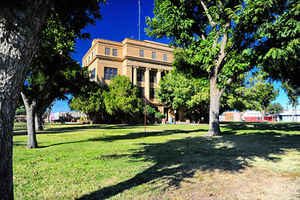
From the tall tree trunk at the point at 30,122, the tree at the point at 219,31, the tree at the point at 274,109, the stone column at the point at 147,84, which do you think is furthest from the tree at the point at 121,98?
the tree at the point at 274,109

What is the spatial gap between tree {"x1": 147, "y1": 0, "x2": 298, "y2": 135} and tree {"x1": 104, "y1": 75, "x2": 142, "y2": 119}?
2070 centimetres

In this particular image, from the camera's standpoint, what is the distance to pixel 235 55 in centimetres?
1185

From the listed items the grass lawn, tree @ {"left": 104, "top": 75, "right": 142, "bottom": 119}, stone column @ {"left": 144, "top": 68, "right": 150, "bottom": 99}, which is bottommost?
the grass lawn

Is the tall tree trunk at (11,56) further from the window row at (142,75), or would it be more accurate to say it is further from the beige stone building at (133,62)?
the window row at (142,75)

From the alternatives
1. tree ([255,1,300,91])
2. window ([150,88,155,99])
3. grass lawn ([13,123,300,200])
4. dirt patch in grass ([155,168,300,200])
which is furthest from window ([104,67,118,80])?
dirt patch in grass ([155,168,300,200])

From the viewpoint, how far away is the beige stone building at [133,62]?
4053 cm

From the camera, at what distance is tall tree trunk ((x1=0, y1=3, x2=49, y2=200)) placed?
85.3 inches

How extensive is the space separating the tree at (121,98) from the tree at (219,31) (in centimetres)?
Result: 2070

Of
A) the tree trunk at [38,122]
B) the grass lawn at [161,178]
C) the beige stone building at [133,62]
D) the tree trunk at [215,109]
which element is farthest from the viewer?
the beige stone building at [133,62]

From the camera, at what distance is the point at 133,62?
41406 mm

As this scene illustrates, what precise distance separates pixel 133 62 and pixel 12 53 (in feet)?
131

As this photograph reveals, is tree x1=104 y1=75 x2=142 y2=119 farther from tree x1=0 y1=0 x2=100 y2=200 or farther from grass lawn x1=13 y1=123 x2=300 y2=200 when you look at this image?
tree x1=0 y1=0 x2=100 y2=200

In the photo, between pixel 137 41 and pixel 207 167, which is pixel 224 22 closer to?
pixel 207 167

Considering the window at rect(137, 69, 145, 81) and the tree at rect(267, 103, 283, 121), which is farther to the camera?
the tree at rect(267, 103, 283, 121)
